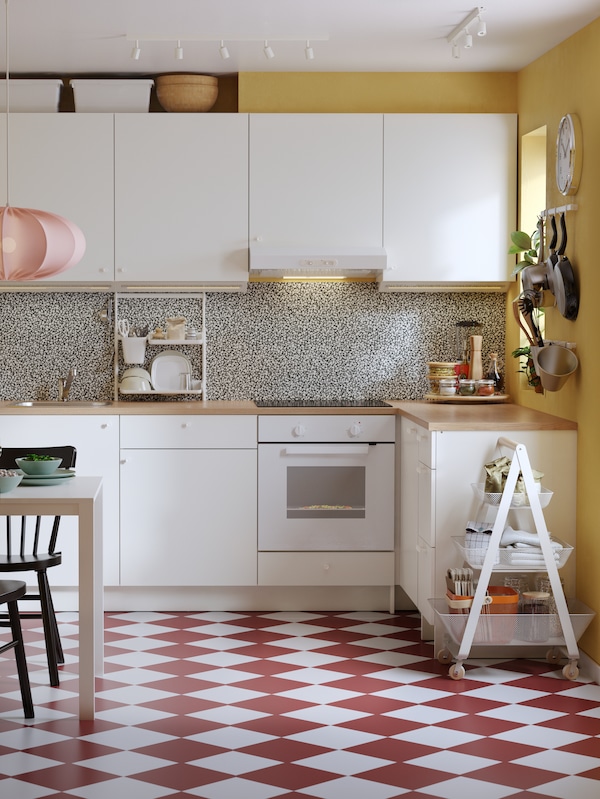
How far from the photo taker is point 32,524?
4.75 metres

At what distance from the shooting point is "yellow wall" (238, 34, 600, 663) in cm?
394

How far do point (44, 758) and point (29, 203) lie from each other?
2.79 metres

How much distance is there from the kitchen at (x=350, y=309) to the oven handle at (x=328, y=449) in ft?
2.23

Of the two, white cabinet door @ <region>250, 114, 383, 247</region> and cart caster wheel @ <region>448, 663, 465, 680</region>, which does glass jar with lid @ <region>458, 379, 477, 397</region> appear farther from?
cart caster wheel @ <region>448, 663, 465, 680</region>

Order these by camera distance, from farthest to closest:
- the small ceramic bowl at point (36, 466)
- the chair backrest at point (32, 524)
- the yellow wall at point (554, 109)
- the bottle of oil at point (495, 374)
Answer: the bottle of oil at point (495, 374)
the yellow wall at point (554, 109)
the chair backrest at point (32, 524)
the small ceramic bowl at point (36, 466)

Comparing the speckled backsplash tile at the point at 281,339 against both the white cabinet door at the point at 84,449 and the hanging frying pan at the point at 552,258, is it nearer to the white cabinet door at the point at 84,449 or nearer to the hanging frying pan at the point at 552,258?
the white cabinet door at the point at 84,449

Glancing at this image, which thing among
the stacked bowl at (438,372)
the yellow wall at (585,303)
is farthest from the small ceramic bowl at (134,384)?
the yellow wall at (585,303)

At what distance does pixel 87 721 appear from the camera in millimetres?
3354

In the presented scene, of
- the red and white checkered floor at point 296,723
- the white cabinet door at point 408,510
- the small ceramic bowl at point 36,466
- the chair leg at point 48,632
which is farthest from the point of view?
the white cabinet door at point 408,510

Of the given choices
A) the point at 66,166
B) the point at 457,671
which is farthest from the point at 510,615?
the point at 66,166

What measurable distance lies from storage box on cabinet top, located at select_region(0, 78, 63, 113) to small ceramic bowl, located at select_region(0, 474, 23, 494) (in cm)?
229

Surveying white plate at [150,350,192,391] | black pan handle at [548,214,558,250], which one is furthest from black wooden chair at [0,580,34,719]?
black pan handle at [548,214,558,250]

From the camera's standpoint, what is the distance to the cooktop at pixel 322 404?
479 centimetres

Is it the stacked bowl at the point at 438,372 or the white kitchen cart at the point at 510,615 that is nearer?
the white kitchen cart at the point at 510,615
